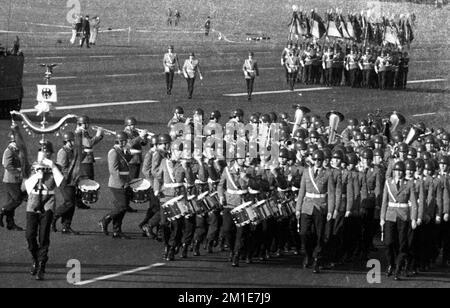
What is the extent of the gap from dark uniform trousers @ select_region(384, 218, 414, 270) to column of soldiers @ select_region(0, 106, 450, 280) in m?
Result: 0.02

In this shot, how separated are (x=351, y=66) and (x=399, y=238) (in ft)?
115

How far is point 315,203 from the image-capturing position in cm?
2261

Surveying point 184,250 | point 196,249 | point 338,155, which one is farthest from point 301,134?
point 184,250

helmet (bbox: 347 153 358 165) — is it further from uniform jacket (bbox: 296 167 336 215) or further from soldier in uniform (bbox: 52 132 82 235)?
soldier in uniform (bbox: 52 132 82 235)

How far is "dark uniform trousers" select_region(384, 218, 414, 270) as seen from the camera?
22375 millimetres

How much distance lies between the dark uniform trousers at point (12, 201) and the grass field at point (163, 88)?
0.53 metres

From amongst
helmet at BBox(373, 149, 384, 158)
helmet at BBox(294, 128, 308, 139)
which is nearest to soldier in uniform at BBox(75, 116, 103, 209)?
helmet at BBox(294, 128, 308, 139)

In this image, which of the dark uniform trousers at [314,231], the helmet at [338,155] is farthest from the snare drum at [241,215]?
the helmet at [338,155]

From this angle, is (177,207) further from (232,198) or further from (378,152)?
(378,152)

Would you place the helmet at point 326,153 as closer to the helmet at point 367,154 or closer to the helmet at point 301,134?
the helmet at point 367,154

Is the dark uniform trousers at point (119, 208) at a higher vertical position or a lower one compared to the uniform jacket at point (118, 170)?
lower

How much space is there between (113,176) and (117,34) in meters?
54.9

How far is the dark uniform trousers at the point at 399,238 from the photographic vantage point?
22375 mm
